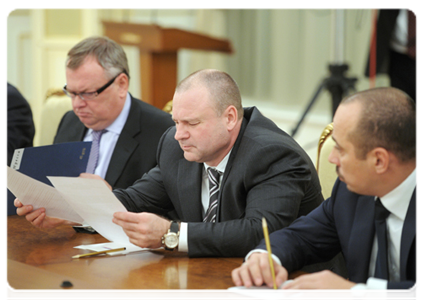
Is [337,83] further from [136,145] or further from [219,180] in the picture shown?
[219,180]

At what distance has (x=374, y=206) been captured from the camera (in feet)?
5.00

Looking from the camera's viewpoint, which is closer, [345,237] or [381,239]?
[381,239]

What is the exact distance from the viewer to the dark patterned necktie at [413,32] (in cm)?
404

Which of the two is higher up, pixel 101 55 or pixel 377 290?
pixel 101 55

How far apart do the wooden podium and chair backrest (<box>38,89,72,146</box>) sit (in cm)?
122

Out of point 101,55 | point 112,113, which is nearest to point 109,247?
point 112,113

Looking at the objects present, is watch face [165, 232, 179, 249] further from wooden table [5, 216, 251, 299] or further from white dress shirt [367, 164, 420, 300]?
white dress shirt [367, 164, 420, 300]

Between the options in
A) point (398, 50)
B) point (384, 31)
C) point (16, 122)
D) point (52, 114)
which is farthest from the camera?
point (398, 50)

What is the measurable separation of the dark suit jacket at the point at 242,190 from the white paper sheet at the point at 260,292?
0.29 metres

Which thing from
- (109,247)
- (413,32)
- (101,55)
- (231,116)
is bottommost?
(109,247)

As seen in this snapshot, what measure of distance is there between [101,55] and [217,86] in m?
0.97

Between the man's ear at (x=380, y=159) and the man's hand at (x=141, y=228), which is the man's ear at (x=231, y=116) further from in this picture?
the man's ear at (x=380, y=159)

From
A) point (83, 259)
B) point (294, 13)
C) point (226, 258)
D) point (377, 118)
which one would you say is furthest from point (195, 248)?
point (294, 13)

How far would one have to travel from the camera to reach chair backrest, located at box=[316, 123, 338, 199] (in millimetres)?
2247
